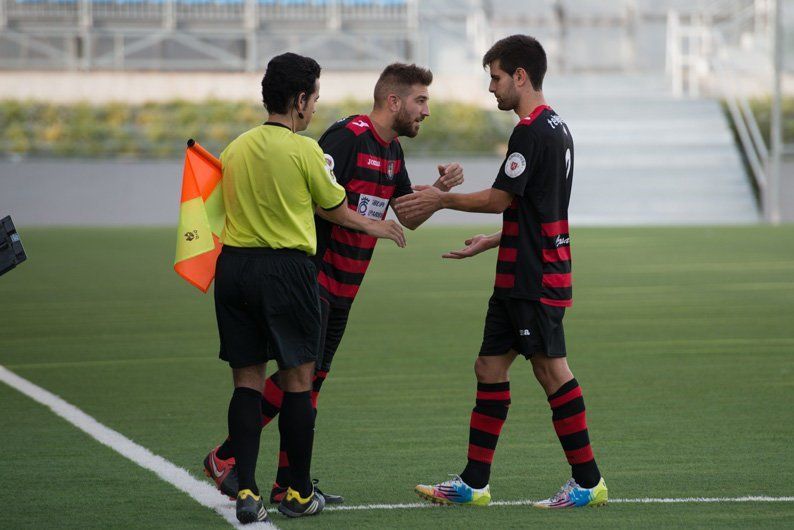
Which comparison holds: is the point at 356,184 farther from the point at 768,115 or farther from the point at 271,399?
the point at 768,115

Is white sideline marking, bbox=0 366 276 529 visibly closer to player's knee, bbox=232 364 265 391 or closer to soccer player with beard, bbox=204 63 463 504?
soccer player with beard, bbox=204 63 463 504

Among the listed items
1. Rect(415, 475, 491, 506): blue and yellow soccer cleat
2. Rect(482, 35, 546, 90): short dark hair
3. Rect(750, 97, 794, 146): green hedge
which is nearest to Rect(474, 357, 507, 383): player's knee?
Rect(415, 475, 491, 506): blue and yellow soccer cleat

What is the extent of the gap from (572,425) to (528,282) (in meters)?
0.59

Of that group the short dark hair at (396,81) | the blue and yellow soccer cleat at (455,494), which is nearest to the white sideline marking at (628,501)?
the blue and yellow soccer cleat at (455,494)

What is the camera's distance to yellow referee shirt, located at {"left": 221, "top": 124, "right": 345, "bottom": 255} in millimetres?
5195

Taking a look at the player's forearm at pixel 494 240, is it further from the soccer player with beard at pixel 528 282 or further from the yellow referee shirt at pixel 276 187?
the yellow referee shirt at pixel 276 187

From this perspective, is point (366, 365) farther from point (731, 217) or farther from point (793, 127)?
point (793, 127)

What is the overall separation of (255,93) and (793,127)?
44.0 feet

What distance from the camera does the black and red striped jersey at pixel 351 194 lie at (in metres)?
5.66

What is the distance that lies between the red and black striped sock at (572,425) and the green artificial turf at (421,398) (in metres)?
0.22

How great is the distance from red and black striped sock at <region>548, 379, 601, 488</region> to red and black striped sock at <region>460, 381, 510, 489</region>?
0.72 feet

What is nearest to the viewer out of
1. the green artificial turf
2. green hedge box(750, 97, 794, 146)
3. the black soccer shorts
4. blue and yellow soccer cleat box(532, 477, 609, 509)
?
blue and yellow soccer cleat box(532, 477, 609, 509)

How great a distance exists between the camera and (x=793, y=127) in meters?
32.0

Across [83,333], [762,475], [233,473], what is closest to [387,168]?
[233,473]
